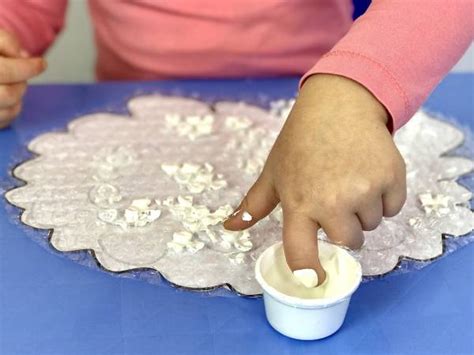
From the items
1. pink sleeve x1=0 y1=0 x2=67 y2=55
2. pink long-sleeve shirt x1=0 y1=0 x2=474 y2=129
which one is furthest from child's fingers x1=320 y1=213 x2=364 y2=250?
pink sleeve x1=0 y1=0 x2=67 y2=55

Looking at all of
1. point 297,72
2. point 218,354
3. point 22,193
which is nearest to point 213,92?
point 297,72

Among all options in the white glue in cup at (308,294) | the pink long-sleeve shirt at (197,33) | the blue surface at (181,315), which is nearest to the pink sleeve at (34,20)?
the pink long-sleeve shirt at (197,33)

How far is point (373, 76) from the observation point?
490 mm

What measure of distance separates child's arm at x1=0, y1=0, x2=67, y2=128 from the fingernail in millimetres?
334

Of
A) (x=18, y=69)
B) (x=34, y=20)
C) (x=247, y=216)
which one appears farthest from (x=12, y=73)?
(x=247, y=216)

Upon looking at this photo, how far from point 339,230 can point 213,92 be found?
13.0 inches

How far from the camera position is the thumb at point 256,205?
48cm

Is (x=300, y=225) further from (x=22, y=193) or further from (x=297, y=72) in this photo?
(x=297, y=72)

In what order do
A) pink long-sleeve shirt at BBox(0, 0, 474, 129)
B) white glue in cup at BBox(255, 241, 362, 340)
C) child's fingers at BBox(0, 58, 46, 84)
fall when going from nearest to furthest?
1. white glue in cup at BBox(255, 241, 362, 340)
2. child's fingers at BBox(0, 58, 46, 84)
3. pink long-sleeve shirt at BBox(0, 0, 474, 129)

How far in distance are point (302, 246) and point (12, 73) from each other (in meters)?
0.34

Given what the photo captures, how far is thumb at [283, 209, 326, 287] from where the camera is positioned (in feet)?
1.40

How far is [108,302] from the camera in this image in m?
0.47

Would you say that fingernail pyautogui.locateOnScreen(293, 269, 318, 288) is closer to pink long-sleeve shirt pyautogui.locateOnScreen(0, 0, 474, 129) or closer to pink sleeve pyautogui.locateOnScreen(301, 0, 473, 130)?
pink sleeve pyautogui.locateOnScreen(301, 0, 473, 130)

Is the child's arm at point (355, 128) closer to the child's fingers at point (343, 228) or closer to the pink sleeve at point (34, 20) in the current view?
the child's fingers at point (343, 228)
